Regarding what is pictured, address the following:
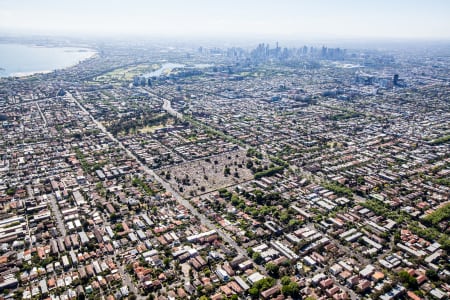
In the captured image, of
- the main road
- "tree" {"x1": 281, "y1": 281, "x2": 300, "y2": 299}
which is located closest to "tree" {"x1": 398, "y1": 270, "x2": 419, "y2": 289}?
"tree" {"x1": 281, "y1": 281, "x2": 300, "y2": 299}

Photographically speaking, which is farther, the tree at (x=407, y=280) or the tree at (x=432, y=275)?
the tree at (x=432, y=275)

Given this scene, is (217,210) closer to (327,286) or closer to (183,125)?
(327,286)

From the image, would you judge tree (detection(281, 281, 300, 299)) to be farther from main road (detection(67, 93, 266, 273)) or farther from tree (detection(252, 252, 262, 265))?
tree (detection(252, 252, 262, 265))

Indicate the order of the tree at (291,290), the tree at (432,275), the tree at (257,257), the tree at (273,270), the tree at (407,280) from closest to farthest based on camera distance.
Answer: the tree at (291,290), the tree at (407,280), the tree at (432,275), the tree at (273,270), the tree at (257,257)

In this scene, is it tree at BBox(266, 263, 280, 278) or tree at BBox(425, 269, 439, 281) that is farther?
tree at BBox(266, 263, 280, 278)

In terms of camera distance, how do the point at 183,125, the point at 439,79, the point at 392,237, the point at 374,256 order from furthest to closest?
the point at 439,79 → the point at 183,125 → the point at 392,237 → the point at 374,256

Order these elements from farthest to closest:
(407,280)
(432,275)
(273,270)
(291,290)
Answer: (273,270) → (432,275) → (407,280) → (291,290)

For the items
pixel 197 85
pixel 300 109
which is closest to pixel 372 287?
pixel 300 109

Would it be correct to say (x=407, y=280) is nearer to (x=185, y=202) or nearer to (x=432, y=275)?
(x=432, y=275)

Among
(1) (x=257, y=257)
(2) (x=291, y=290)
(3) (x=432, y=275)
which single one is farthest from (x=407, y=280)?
(1) (x=257, y=257)

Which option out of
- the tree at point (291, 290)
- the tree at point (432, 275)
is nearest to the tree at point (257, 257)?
the tree at point (291, 290)

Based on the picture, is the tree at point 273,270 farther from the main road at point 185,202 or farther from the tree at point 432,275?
the tree at point 432,275
